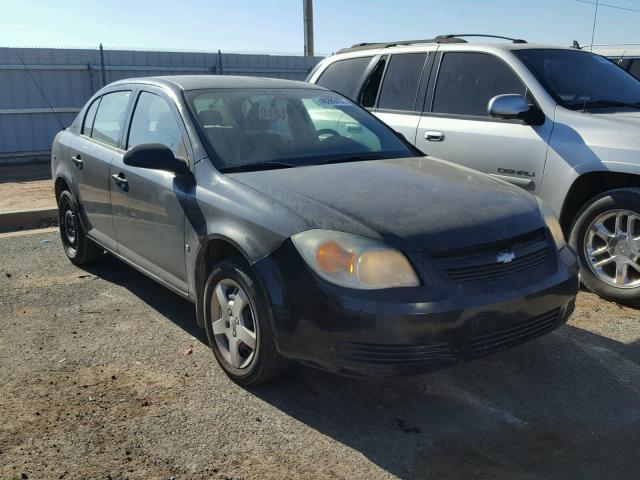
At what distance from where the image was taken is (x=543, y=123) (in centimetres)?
498

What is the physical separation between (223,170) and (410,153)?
4.67ft

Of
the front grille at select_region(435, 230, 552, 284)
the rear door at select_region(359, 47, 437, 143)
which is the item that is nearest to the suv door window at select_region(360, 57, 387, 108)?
the rear door at select_region(359, 47, 437, 143)

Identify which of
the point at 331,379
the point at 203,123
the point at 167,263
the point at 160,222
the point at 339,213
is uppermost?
the point at 203,123

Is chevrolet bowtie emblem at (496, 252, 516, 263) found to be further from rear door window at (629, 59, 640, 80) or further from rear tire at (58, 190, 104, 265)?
rear door window at (629, 59, 640, 80)

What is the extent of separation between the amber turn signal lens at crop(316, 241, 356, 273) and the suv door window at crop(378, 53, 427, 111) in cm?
332

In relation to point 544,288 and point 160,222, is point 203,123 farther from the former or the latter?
point 544,288

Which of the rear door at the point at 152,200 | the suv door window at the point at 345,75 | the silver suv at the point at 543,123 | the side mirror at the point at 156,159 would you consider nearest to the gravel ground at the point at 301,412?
the rear door at the point at 152,200

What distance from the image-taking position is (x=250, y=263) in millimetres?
3213

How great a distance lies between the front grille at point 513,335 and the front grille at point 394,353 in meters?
0.18

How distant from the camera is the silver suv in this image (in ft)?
15.3

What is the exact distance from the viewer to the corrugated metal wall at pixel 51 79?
A: 41.5 feet

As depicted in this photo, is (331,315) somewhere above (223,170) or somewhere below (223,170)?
below

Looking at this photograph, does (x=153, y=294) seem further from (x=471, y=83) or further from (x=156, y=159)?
(x=471, y=83)

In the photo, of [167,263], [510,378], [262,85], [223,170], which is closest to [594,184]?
[510,378]
